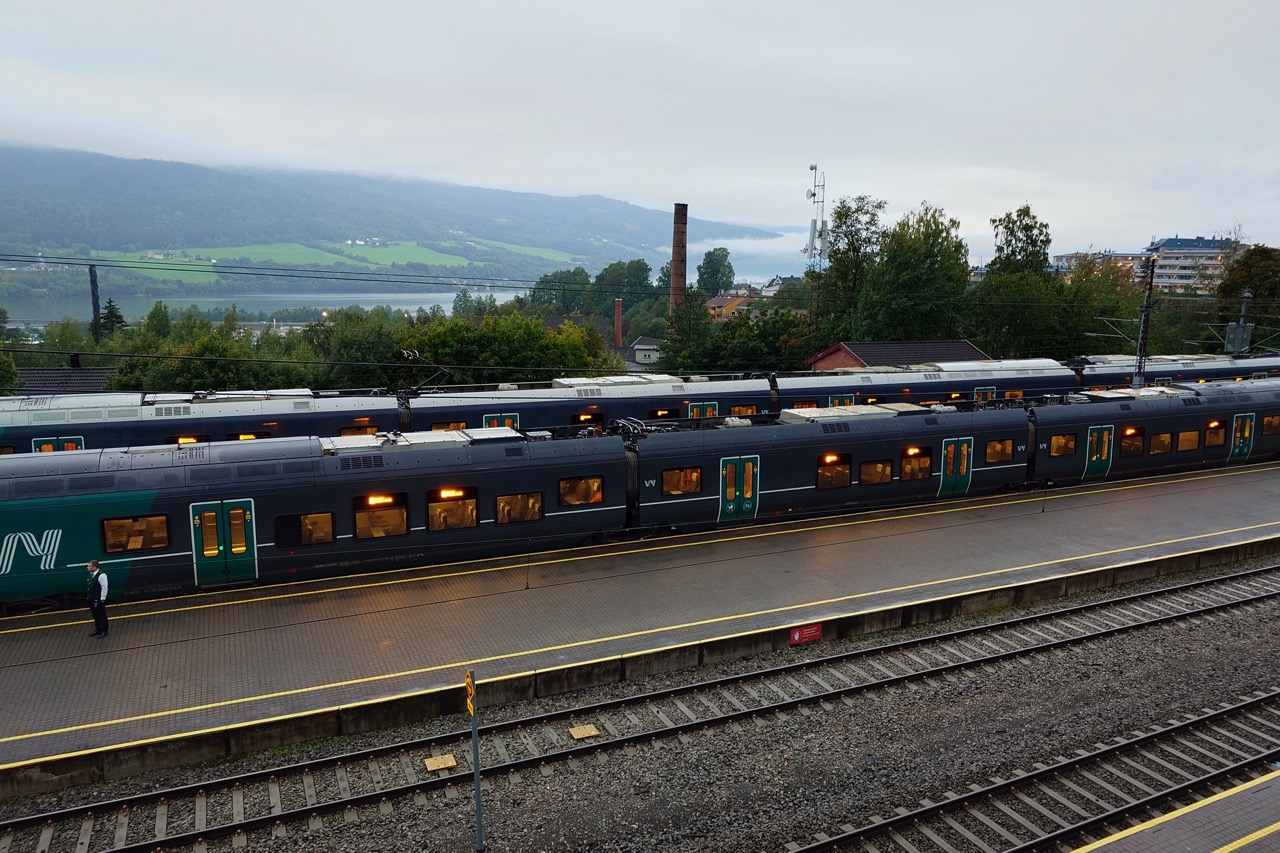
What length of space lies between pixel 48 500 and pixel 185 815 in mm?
8708

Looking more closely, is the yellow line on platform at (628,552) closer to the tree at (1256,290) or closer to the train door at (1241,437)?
the train door at (1241,437)

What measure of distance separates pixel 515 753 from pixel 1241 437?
107 ft

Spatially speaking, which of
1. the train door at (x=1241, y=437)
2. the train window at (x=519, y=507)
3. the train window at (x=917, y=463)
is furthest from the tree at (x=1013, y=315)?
the train window at (x=519, y=507)

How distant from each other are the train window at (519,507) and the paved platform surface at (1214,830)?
13.7 m

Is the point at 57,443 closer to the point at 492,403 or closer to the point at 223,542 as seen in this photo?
the point at 223,542

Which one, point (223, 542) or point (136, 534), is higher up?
point (136, 534)

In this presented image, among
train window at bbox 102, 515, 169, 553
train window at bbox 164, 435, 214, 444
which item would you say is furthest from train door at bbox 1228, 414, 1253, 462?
train window at bbox 164, 435, 214, 444

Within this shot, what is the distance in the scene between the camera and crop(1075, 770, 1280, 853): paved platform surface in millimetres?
10203

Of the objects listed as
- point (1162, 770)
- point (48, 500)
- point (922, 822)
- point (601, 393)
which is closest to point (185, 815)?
point (48, 500)

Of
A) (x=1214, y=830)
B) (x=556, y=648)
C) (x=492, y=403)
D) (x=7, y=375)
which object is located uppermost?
(x=492, y=403)

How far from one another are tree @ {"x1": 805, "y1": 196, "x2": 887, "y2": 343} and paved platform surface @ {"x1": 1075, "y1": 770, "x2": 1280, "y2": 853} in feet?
188

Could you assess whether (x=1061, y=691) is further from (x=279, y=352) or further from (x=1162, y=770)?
(x=279, y=352)

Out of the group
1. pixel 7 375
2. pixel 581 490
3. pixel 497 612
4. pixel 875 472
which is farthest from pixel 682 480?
pixel 7 375

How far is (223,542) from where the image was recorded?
1762cm
